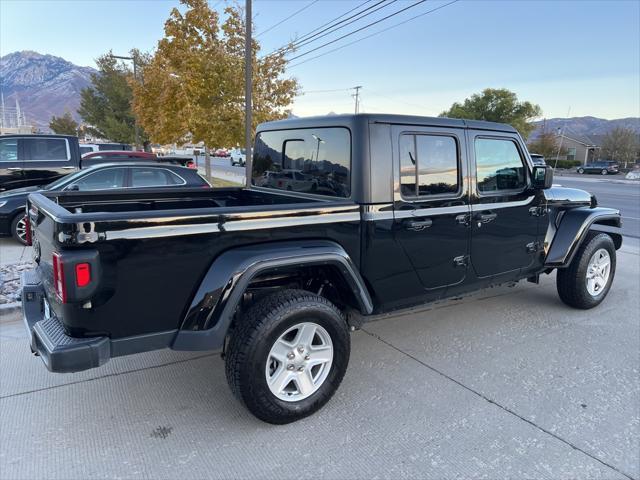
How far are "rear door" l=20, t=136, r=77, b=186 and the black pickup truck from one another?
6.18m

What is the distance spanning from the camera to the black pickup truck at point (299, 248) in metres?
2.34

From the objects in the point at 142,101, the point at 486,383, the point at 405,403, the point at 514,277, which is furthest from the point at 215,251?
the point at 142,101

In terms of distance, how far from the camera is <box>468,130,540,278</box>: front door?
12.6ft

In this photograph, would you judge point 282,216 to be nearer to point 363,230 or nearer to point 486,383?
point 363,230

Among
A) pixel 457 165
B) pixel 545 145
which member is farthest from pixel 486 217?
pixel 545 145

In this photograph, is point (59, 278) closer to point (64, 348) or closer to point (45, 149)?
point (64, 348)

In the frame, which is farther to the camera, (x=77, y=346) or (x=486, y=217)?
(x=486, y=217)

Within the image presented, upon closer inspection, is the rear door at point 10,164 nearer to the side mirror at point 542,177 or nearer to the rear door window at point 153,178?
the rear door window at point 153,178

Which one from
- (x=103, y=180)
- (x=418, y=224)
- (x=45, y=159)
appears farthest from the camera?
Answer: (x=45, y=159)

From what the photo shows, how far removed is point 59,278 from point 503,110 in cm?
5605

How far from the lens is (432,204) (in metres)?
3.48

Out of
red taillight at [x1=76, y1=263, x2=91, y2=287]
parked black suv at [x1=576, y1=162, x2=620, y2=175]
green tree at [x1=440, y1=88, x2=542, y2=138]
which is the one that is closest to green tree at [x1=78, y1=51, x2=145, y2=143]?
red taillight at [x1=76, y1=263, x2=91, y2=287]

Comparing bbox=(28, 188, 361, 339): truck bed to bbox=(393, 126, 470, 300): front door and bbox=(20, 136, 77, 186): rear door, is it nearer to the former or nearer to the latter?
bbox=(393, 126, 470, 300): front door

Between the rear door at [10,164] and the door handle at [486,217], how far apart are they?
8.62 m
